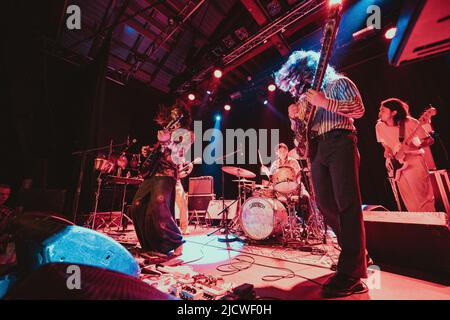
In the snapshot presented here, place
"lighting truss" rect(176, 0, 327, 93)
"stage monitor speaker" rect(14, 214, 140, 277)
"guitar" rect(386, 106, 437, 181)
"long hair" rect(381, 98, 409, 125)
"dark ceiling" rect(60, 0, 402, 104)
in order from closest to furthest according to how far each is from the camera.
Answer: "stage monitor speaker" rect(14, 214, 140, 277)
"guitar" rect(386, 106, 437, 181)
"long hair" rect(381, 98, 409, 125)
"lighting truss" rect(176, 0, 327, 93)
"dark ceiling" rect(60, 0, 402, 104)

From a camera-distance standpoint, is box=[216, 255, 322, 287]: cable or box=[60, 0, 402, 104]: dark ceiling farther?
box=[60, 0, 402, 104]: dark ceiling

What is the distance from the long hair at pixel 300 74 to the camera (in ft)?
7.90

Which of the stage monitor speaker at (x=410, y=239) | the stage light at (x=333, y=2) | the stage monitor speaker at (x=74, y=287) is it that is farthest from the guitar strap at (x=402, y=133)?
the stage monitor speaker at (x=74, y=287)

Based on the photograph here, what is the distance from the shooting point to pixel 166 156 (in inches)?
139

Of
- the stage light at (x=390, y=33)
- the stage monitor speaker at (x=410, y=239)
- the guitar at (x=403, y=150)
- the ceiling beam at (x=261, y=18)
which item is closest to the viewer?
the stage monitor speaker at (x=410, y=239)

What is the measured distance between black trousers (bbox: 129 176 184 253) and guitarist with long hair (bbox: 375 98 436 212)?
4720 mm

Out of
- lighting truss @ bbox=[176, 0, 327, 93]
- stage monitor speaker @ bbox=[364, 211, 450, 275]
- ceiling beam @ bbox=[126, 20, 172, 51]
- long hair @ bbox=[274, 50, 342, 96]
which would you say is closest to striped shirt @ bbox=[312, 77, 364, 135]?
long hair @ bbox=[274, 50, 342, 96]

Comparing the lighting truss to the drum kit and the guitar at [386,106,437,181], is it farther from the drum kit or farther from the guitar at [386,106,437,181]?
the drum kit

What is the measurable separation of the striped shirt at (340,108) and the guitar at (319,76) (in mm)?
92

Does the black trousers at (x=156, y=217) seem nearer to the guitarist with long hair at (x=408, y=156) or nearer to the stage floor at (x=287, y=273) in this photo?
the stage floor at (x=287, y=273)

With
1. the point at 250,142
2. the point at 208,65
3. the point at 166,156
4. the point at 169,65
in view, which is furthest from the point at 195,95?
the point at 166,156

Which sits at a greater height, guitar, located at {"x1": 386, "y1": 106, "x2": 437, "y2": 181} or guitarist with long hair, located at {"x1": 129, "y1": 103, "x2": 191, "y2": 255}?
guitar, located at {"x1": 386, "y1": 106, "x2": 437, "y2": 181}

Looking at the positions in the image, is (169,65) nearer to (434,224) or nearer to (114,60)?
(114,60)

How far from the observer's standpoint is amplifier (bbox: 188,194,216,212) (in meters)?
9.23
